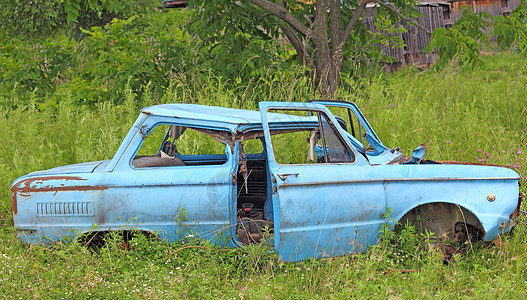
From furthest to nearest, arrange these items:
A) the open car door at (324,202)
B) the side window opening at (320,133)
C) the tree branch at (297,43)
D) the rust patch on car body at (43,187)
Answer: the tree branch at (297,43), the side window opening at (320,133), the rust patch on car body at (43,187), the open car door at (324,202)

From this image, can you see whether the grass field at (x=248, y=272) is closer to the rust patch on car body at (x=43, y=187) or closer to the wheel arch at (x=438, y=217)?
the wheel arch at (x=438, y=217)

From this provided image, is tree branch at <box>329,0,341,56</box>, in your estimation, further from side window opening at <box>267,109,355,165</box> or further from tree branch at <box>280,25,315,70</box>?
side window opening at <box>267,109,355,165</box>

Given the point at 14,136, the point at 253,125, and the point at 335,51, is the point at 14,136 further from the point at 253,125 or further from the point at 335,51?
the point at 335,51

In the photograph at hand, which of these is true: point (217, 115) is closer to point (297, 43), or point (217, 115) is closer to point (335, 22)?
point (297, 43)

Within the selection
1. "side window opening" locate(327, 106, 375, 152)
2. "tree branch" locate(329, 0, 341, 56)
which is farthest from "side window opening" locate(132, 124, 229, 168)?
"tree branch" locate(329, 0, 341, 56)

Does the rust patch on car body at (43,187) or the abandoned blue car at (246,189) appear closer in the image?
the abandoned blue car at (246,189)

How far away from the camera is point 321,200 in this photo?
4.09 meters

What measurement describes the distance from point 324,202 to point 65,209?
2.25 meters

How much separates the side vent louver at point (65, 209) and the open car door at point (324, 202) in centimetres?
163

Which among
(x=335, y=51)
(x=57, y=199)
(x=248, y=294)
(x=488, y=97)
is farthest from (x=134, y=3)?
(x=248, y=294)

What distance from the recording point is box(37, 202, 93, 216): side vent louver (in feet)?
13.9

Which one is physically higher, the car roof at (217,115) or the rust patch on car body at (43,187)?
the car roof at (217,115)

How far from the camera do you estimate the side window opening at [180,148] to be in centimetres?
465

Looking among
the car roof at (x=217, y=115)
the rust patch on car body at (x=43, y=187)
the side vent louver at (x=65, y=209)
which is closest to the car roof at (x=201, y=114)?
the car roof at (x=217, y=115)
